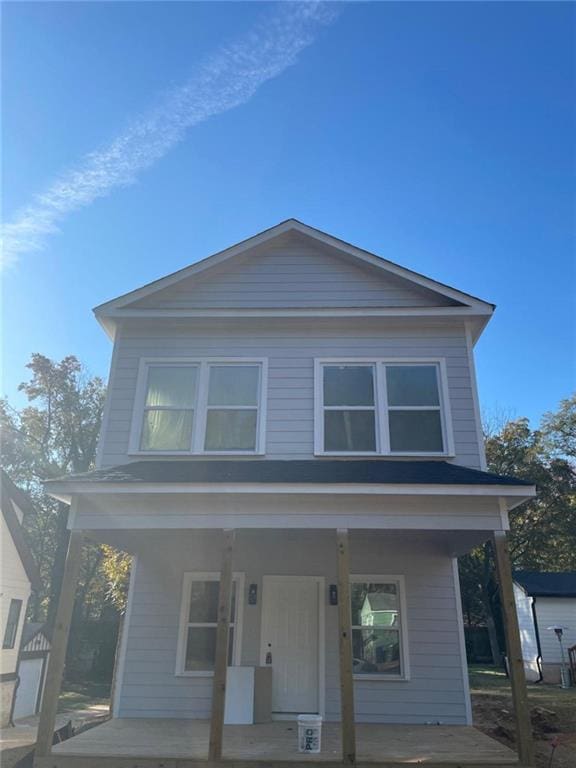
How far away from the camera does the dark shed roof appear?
6.76m

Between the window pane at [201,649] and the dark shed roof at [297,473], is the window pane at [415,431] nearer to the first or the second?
the dark shed roof at [297,473]

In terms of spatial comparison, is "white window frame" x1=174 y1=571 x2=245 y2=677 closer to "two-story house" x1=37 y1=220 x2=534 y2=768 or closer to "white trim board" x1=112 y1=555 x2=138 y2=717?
"two-story house" x1=37 y1=220 x2=534 y2=768

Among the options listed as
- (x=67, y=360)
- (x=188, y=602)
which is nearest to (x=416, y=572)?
(x=188, y=602)

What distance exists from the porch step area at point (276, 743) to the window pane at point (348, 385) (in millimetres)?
4900

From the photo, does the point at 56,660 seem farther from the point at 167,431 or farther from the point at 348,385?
the point at 348,385

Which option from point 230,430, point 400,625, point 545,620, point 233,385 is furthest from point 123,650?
point 545,620

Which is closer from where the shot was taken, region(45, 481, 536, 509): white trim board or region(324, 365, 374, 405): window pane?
region(45, 481, 536, 509): white trim board

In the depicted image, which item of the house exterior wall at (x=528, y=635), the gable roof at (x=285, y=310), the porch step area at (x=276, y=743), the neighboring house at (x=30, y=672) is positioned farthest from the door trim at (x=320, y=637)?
the house exterior wall at (x=528, y=635)

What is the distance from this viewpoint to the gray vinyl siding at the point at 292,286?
33.3ft

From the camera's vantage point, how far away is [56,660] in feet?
19.9

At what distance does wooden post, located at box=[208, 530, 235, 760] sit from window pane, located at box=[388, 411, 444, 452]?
3.71 metres

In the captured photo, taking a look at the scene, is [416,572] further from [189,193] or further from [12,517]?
[12,517]

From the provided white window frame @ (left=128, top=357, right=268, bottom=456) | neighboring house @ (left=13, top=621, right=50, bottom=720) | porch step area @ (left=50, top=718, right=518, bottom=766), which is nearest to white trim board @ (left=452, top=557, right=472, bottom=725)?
porch step area @ (left=50, top=718, right=518, bottom=766)

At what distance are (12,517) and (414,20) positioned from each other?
51.5ft
